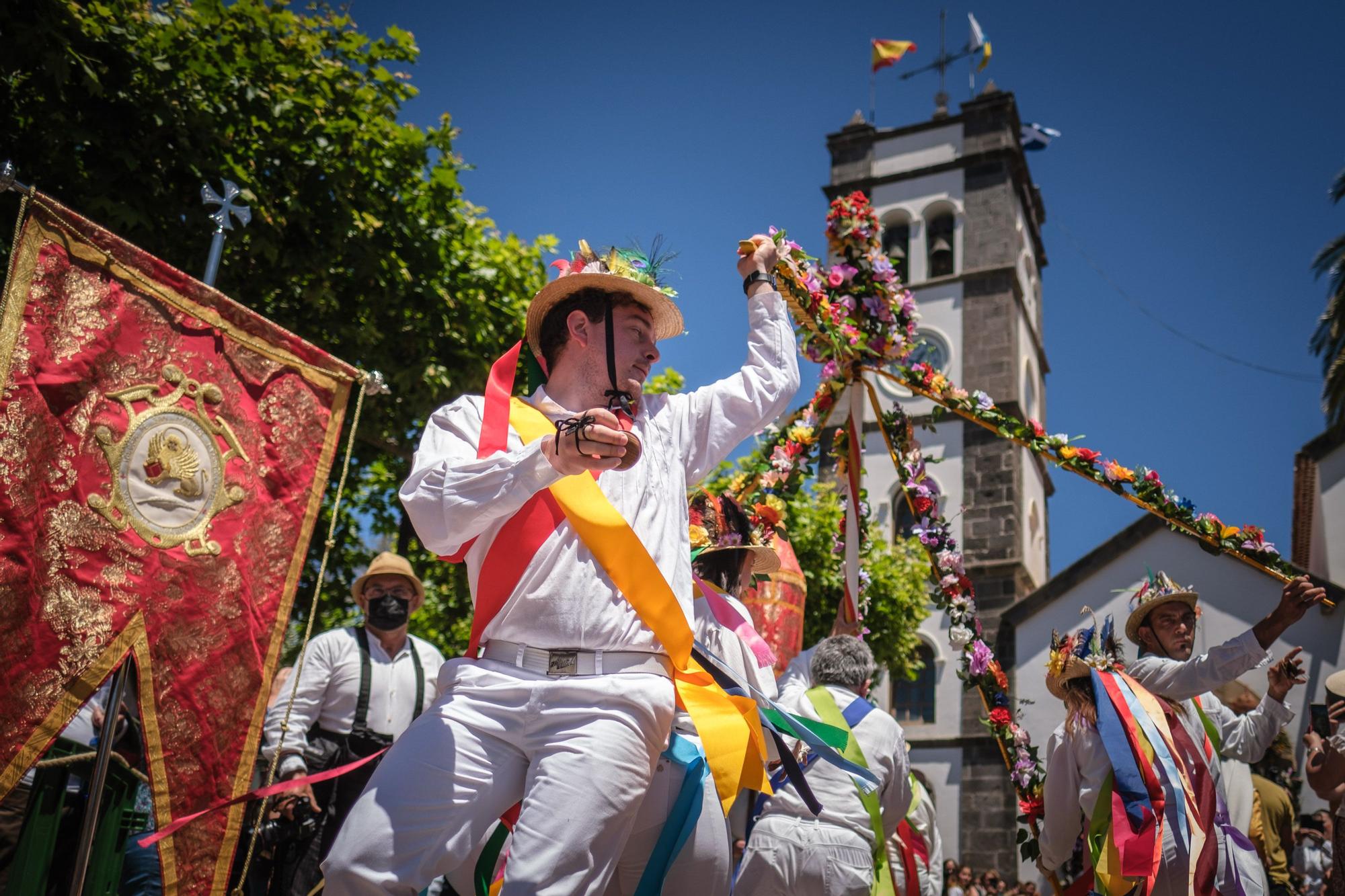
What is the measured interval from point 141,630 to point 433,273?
7834mm

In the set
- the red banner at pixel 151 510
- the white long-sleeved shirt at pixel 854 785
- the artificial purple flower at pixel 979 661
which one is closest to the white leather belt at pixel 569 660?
the white long-sleeved shirt at pixel 854 785

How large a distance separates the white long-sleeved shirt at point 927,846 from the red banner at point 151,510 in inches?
153

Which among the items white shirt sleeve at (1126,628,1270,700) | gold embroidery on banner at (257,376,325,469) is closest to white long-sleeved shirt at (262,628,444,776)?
gold embroidery on banner at (257,376,325,469)

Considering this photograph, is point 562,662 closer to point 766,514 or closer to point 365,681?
point 365,681

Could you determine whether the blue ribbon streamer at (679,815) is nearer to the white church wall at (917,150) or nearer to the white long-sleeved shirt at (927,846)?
the white long-sleeved shirt at (927,846)

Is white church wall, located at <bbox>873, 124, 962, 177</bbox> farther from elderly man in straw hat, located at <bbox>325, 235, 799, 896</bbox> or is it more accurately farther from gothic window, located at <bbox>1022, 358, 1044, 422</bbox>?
elderly man in straw hat, located at <bbox>325, 235, 799, 896</bbox>

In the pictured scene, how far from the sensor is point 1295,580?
566 cm

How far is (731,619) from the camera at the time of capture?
543cm

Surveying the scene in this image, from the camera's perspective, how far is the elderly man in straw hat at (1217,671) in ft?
18.0

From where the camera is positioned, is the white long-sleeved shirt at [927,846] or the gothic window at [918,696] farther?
the gothic window at [918,696]

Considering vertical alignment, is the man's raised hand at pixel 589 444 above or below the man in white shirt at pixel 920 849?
above

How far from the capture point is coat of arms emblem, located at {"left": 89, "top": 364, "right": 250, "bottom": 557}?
16.7ft

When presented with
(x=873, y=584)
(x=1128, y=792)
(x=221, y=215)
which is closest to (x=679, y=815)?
(x=1128, y=792)

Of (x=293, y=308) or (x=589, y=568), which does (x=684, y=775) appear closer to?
(x=589, y=568)
